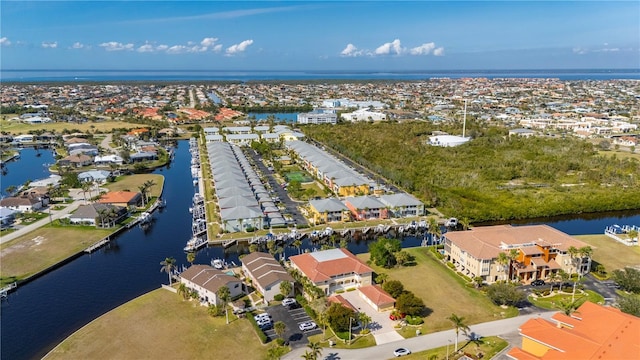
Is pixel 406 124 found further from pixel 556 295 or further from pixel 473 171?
pixel 556 295

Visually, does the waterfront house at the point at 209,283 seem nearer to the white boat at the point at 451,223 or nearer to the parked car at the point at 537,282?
the parked car at the point at 537,282

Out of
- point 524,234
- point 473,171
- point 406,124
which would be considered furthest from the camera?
point 406,124

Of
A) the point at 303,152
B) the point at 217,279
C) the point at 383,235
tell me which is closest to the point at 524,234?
the point at 383,235

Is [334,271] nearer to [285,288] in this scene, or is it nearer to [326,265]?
[326,265]

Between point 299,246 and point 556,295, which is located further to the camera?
point 299,246

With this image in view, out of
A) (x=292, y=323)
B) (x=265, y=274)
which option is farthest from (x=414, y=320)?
(x=265, y=274)

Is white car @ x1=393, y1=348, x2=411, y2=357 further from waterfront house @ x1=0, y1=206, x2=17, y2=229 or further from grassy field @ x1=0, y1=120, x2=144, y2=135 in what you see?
grassy field @ x1=0, y1=120, x2=144, y2=135

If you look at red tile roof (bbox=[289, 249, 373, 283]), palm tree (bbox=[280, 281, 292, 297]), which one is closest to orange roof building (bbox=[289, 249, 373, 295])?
red tile roof (bbox=[289, 249, 373, 283])

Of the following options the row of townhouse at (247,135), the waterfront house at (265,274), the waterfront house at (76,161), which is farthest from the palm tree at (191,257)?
the row of townhouse at (247,135)
